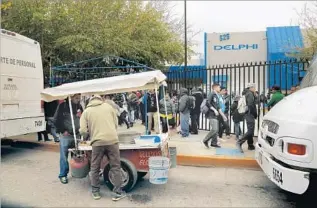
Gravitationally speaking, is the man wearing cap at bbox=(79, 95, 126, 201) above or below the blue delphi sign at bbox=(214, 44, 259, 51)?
below

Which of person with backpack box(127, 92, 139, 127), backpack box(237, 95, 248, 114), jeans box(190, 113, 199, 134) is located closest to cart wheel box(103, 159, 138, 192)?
backpack box(237, 95, 248, 114)

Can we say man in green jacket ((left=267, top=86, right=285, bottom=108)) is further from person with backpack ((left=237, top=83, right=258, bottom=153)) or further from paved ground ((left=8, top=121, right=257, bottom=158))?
paved ground ((left=8, top=121, right=257, bottom=158))

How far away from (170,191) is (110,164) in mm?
1126

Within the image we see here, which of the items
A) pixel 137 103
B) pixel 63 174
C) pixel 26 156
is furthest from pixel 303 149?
pixel 137 103

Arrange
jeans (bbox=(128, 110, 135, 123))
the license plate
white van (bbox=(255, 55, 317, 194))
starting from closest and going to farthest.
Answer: white van (bbox=(255, 55, 317, 194)), the license plate, jeans (bbox=(128, 110, 135, 123))

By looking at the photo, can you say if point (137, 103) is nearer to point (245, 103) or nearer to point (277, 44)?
point (245, 103)

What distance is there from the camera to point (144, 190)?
17.6 ft

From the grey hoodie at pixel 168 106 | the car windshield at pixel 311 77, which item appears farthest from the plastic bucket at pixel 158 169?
the grey hoodie at pixel 168 106

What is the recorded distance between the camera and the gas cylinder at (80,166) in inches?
209

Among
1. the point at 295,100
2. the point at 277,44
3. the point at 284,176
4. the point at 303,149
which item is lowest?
the point at 284,176

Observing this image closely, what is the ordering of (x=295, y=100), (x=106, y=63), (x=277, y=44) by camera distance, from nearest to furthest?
(x=295, y=100) < (x=106, y=63) < (x=277, y=44)

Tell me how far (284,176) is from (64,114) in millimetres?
3924

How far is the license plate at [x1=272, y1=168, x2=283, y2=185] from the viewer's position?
3.98m

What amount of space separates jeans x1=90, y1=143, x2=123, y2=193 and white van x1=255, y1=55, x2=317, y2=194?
7.23 feet
